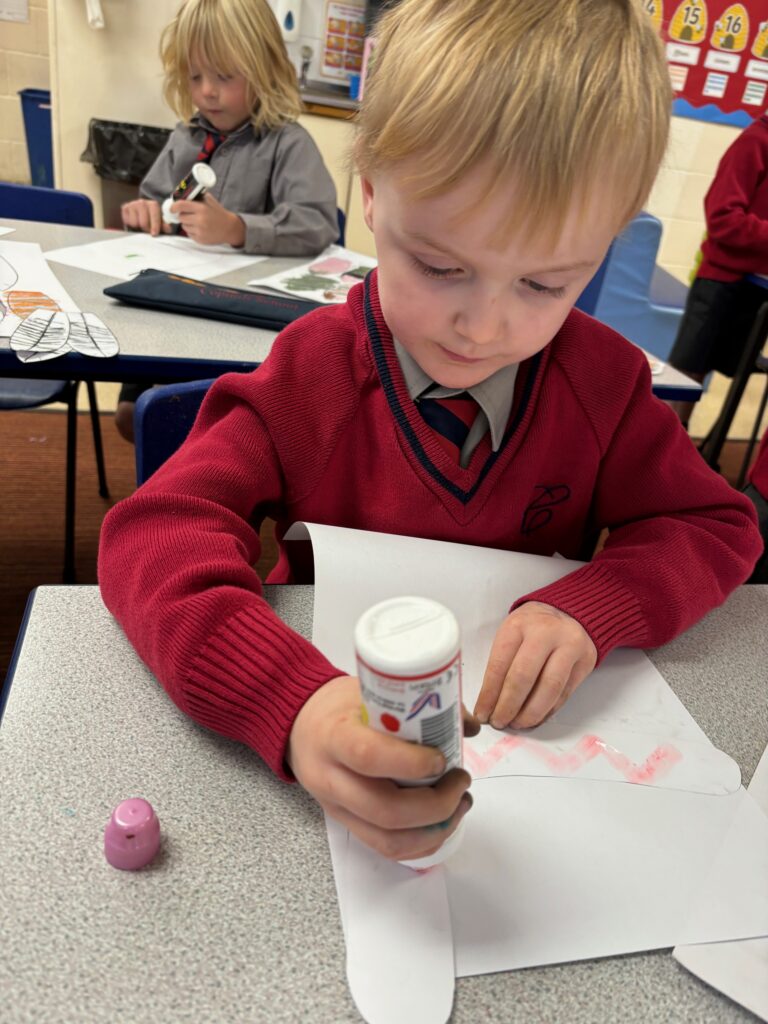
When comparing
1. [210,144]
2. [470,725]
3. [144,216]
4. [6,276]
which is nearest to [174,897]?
[470,725]

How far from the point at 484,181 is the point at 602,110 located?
90 mm

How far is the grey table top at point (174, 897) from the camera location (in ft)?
1.13

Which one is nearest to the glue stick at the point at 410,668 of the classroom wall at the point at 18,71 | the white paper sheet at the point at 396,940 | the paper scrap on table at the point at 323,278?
Answer: the white paper sheet at the point at 396,940

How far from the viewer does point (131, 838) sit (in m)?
0.39

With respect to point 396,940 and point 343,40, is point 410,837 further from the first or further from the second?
point 343,40

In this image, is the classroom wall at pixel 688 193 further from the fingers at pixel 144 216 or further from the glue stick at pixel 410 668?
the glue stick at pixel 410 668

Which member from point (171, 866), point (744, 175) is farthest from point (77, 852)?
point (744, 175)

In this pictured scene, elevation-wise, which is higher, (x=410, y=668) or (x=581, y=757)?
(x=410, y=668)

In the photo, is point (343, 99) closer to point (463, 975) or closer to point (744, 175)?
point (744, 175)

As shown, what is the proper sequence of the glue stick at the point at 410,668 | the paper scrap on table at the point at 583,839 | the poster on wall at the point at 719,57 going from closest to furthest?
the glue stick at the point at 410,668
the paper scrap on table at the point at 583,839
the poster on wall at the point at 719,57

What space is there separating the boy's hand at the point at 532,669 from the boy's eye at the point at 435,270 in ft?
0.84

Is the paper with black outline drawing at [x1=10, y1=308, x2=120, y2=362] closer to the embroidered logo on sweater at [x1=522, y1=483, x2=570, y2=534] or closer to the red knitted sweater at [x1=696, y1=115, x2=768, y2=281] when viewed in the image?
the embroidered logo on sweater at [x1=522, y1=483, x2=570, y2=534]

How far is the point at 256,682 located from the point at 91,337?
718 millimetres

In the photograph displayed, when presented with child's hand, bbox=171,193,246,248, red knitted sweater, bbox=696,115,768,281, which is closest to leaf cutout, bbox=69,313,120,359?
child's hand, bbox=171,193,246,248
